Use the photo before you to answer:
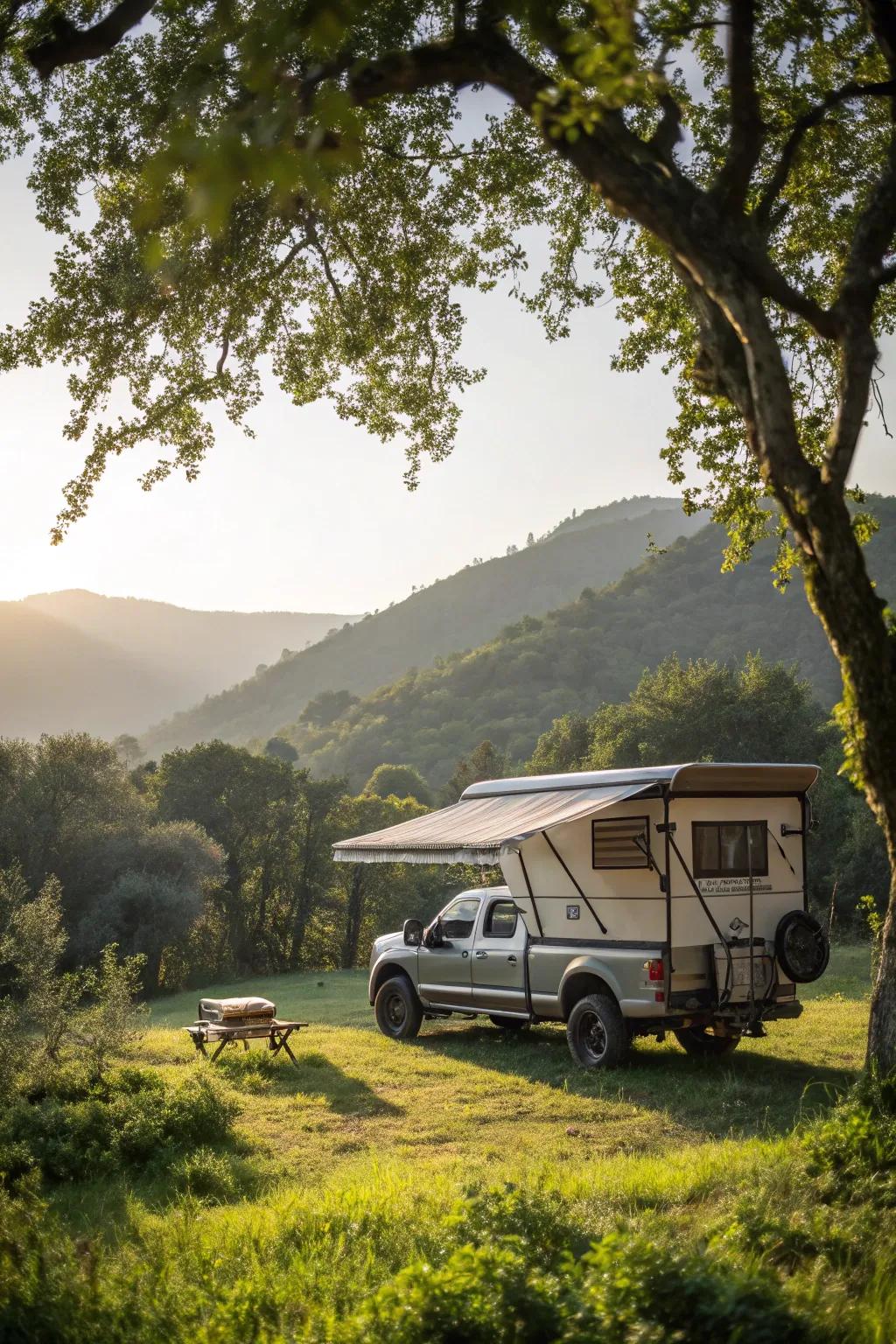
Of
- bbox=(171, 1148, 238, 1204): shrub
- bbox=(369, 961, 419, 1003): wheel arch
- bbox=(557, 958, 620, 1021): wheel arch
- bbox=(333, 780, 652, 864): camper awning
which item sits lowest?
bbox=(171, 1148, 238, 1204): shrub

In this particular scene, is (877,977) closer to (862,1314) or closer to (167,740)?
(862,1314)

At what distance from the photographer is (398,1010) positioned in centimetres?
1491

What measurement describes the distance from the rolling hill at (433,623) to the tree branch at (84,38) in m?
113

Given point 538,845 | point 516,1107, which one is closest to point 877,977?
point 516,1107

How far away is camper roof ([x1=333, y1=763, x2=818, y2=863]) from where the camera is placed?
11406mm

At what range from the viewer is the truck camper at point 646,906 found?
1138 centimetres

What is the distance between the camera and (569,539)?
134m

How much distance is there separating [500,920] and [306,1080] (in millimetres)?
2930

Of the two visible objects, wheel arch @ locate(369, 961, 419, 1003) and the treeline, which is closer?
wheel arch @ locate(369, 961, 419, 1003)

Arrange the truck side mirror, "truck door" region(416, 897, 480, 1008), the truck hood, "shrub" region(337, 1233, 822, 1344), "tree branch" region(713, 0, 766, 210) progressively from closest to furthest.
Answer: "shrub" region(337, 1233, 822, 1344) < "tree branch" region(713, 0, 766, 210) < "truck door" region(416, 897, 480, 1008) < the truck side mirror < the truck hood

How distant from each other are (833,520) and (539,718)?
7449cm

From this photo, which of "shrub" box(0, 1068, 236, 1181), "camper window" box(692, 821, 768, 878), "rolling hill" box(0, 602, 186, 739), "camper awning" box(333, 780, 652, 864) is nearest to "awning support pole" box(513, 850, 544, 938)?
"camper awning" box(333, 780, 652, 864)

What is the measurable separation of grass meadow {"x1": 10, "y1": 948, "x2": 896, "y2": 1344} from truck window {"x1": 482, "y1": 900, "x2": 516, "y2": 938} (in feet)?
4.87

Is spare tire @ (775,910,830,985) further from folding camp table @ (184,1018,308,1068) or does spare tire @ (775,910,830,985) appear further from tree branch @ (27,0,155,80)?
tree branch @ (27,0,155,80)
